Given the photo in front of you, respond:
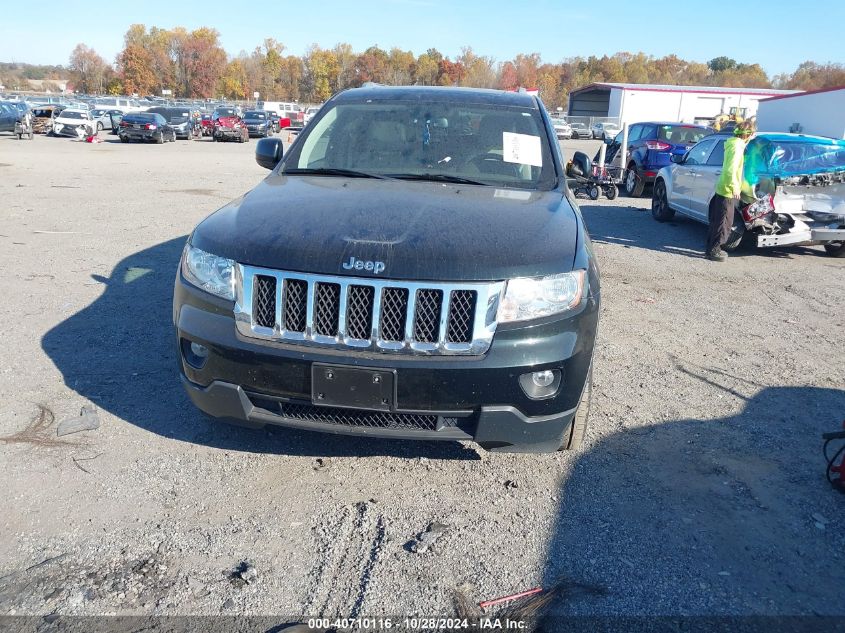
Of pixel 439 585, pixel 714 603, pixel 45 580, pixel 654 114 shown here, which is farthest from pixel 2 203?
pixel 654 114

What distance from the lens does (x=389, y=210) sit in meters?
3.49

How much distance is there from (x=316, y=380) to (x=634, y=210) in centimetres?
1215

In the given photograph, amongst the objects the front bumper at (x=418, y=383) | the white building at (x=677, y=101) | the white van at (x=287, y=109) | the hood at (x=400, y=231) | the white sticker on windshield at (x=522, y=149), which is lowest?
the front bumper at (x=418, y=383)

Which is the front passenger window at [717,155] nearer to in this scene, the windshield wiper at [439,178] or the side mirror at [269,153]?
the windshield wiper at [439,178]

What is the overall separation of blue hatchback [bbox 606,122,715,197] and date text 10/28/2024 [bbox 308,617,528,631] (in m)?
14.7

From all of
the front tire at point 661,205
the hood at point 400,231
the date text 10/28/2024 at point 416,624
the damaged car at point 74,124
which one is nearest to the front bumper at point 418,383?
the hood at point 400,231

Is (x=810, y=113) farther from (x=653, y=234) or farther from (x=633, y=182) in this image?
(x=653, y=234)

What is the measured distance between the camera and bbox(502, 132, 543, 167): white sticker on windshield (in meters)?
4.36

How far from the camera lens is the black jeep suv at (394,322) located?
2932 millimetres

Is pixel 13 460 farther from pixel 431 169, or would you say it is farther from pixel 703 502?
pixel 703 502

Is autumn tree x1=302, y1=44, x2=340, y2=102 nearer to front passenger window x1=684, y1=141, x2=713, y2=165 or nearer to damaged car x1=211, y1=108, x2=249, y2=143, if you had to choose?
damaged car x1=211, y1=108, x2=249, y2=143

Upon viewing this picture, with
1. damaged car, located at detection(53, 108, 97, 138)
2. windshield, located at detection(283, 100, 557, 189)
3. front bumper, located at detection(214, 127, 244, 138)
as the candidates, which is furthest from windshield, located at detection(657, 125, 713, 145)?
damaged car, located at detection(53, 108, 97, 138)

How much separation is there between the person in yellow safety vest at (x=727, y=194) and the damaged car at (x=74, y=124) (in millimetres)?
31775

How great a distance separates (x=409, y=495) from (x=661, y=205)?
1046 cm
